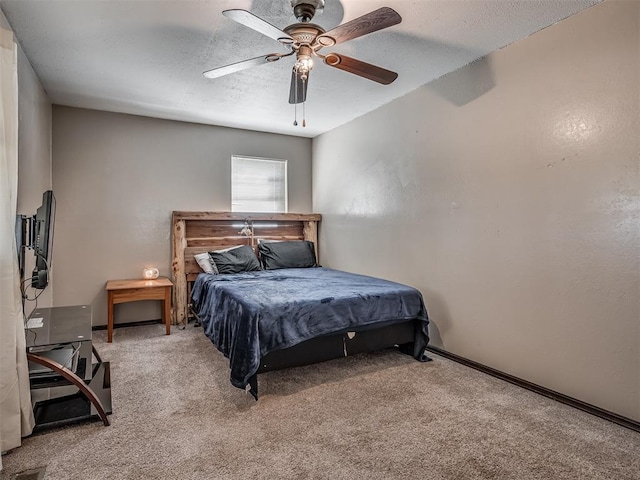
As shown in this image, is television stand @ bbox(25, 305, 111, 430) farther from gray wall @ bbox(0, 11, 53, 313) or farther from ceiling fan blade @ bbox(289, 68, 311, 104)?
ceiling fan blade @ bbox(289, 68, 311, 104)

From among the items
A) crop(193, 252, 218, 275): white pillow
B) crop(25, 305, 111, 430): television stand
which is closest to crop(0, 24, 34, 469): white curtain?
crop(25, 305, 111, 430): television stand

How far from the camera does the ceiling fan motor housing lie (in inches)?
79.2

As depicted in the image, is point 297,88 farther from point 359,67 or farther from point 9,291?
point 9,291

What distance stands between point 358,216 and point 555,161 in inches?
91.4

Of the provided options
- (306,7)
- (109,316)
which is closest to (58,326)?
(109,316)

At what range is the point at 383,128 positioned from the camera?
4.04m

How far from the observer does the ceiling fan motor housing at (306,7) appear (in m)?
2.01

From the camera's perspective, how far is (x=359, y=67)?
2.38 metres

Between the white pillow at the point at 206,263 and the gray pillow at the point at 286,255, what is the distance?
2.13 ft

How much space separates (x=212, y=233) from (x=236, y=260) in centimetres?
61

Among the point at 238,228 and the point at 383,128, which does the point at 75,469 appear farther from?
the point at 383,128

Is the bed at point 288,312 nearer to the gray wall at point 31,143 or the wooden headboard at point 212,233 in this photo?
the wooden headboard at point 212,233

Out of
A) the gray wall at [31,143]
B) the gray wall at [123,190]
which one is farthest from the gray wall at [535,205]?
the gray wall at [31,143]

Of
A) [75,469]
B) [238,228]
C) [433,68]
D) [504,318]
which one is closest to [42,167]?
[238,228]
